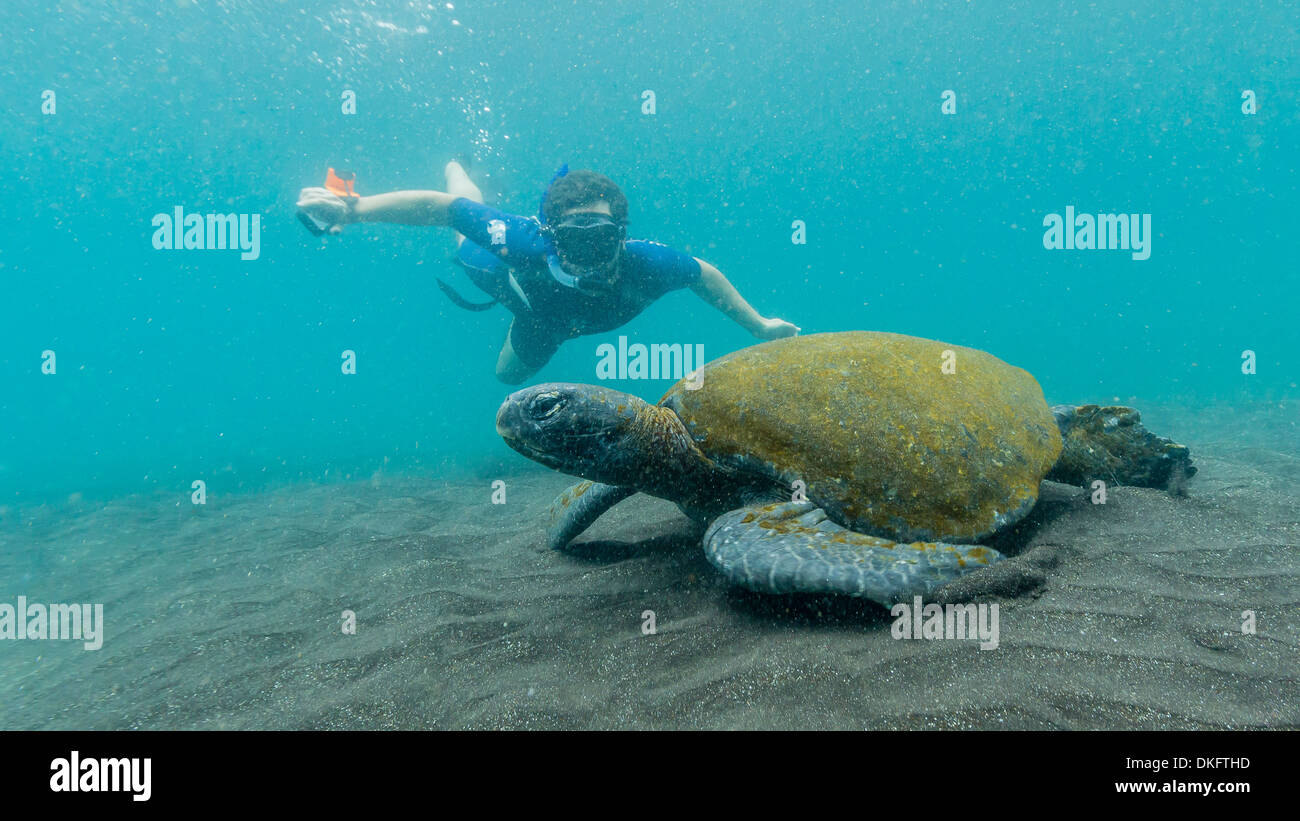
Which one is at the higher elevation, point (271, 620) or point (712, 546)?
point (712, 546)

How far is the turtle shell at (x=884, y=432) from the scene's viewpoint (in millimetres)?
2969

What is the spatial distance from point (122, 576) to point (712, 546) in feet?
25.4

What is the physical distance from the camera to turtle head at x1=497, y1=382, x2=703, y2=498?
3061mm

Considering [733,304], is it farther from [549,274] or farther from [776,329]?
[549,274]

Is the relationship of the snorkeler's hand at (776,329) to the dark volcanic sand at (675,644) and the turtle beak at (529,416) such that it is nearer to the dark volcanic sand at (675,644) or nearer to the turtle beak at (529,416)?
the dark volcanic sand at (675,644)

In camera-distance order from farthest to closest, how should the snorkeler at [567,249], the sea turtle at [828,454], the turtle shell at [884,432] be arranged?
the snorkeler at [567,249], the turtle shell at [884,432], the sea turtle at [828,454]

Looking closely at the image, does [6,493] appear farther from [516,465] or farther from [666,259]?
[666,259]

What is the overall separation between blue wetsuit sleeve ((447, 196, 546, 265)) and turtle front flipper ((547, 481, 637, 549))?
4.51m

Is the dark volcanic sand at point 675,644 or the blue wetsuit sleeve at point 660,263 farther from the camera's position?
the blue wetsuit sleeve at point 660,263

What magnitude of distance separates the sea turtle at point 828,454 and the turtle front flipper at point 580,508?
1.03ft

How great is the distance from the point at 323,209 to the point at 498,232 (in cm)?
230

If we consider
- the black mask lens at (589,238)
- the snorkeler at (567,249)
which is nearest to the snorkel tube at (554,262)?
the snorkeler at (567,249)

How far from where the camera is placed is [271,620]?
12.7 feet
